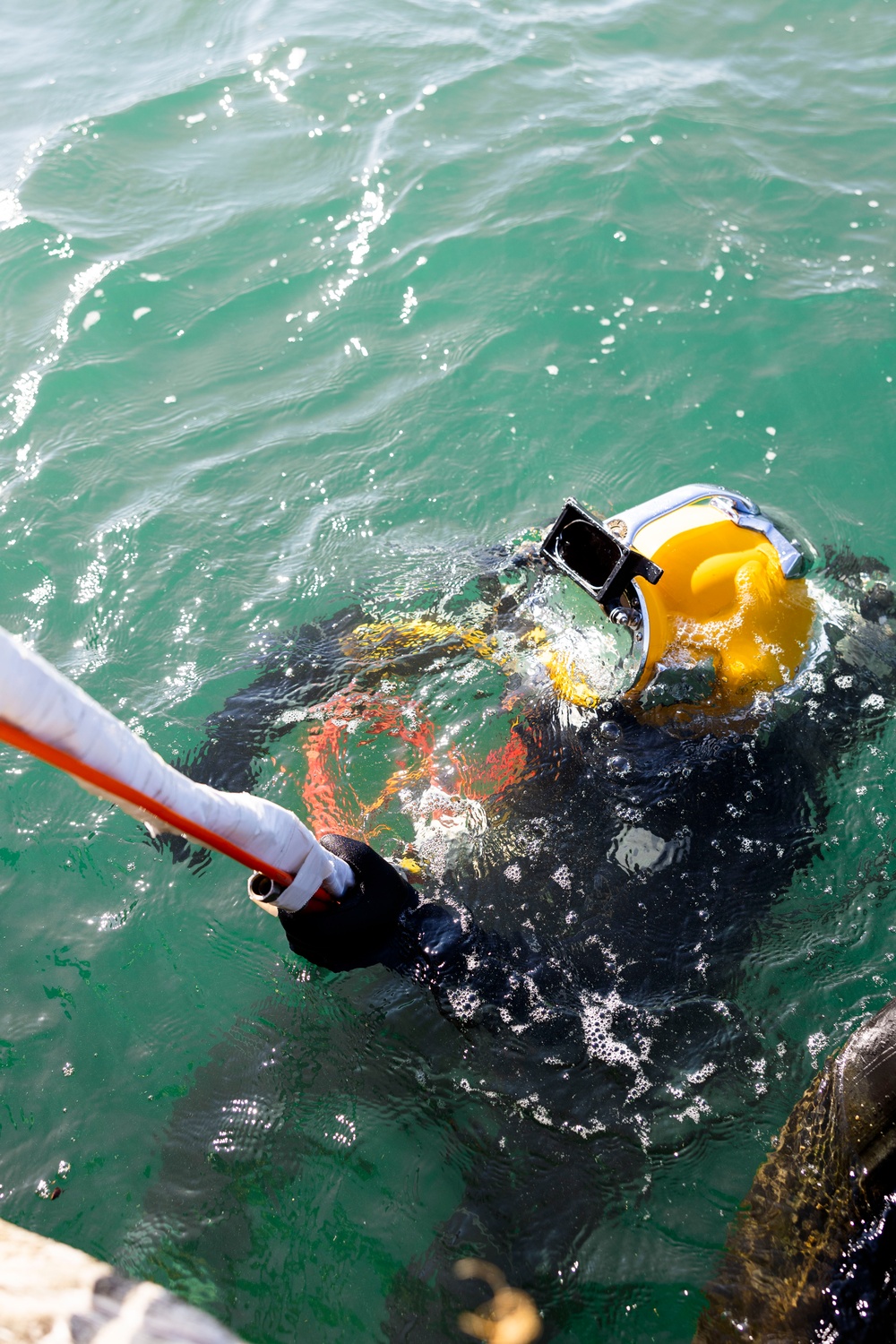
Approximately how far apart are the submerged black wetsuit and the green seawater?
9cm

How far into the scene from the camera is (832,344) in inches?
265

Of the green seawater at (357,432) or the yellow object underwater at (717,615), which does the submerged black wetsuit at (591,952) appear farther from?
the yellow object underwater at (717,615)

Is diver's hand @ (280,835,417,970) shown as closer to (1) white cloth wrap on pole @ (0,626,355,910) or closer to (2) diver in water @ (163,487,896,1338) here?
(2) diver in water @ (163,487,896,1338)

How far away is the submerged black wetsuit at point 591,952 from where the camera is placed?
11.0 ft

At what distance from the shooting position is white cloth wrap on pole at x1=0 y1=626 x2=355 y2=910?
5.41 ft

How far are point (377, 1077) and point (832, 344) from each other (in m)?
6.08

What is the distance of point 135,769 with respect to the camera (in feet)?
6.23

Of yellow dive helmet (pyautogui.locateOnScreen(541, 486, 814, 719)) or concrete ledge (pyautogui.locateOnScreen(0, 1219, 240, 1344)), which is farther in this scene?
yellow dive helmet (pyautogui.locateOnScreen(541, 486, 814, 719))

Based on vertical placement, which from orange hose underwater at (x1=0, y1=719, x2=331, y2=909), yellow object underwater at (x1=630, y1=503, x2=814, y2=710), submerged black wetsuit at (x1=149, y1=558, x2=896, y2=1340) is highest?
orange hose underwater at (x1=0, y1=719, x2=331, y2=909)

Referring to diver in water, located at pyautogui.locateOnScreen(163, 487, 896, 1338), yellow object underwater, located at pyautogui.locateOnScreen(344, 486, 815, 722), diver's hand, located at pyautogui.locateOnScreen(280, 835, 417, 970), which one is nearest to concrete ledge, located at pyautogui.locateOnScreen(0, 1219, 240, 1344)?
diver's hand, located at pyautogui.locateOnScreen(280, 835, 417, 970)

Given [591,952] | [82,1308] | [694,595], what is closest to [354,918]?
[82,1308]

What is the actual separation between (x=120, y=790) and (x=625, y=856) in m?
2.65

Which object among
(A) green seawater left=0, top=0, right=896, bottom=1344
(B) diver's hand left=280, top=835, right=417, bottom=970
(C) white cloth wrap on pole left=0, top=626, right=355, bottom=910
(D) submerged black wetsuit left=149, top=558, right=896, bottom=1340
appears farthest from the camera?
(A) green seawater left=0, top=0, right=896, bottom=1344

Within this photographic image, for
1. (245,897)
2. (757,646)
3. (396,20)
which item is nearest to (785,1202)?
(757,646)
